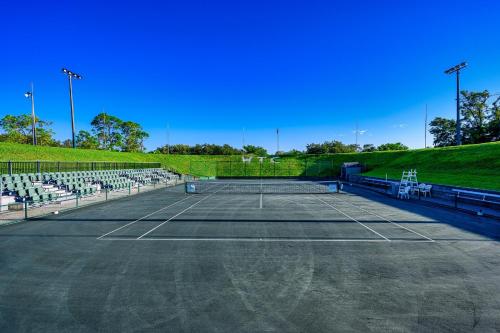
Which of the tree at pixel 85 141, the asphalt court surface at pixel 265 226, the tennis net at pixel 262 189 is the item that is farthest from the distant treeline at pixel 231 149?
the asphalt court surface at pixel 265 226

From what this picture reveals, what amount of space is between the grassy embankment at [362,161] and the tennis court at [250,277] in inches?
653

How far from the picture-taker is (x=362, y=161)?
5769cm

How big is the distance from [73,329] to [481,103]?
273ft

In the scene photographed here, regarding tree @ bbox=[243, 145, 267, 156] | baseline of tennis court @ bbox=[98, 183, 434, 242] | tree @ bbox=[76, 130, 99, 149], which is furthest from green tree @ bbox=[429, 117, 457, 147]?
tree @ bbox=[76, 130, 99, 149]

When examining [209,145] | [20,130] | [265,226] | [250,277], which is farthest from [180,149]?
[250,277]

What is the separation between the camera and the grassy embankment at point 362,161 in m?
28.5

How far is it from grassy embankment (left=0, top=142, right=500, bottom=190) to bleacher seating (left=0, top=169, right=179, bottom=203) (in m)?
9.37

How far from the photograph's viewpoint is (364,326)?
4.90 meters

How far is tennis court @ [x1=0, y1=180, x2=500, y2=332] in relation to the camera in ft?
16.9

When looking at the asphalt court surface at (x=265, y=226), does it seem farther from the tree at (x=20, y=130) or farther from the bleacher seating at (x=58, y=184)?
the tree at (x=20, y=130)

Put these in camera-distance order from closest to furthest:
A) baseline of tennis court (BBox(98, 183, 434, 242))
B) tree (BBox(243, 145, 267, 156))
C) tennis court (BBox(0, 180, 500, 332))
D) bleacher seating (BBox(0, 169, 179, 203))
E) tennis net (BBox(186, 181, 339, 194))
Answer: tennis court (BBox(0, 180, 500, 332))
baseline of tennis court (BBox(98, 183, 434, 242))
bleacher seating (BBox(0, 169, 179, 203))
tennis net (BBox(186, 181, 339, 194))
tree (BBox(243, 145, 267, 156))

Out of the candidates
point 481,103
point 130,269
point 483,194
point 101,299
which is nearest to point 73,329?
point 101,299

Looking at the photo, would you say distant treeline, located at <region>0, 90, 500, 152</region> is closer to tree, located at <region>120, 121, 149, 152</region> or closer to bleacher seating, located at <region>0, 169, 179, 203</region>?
tree, located at <region>120, 121, 149, 152</region>

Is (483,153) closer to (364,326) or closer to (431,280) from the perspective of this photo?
(431,280)
